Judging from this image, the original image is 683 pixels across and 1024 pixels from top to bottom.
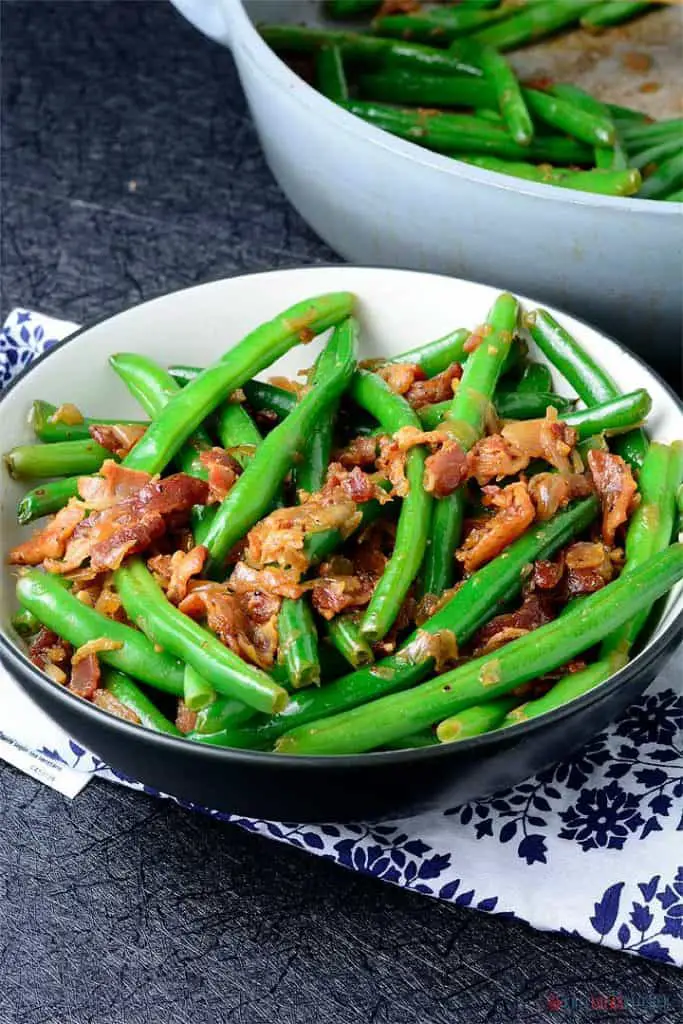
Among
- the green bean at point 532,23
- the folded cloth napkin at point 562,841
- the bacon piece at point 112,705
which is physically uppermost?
the green bean at point 532,23

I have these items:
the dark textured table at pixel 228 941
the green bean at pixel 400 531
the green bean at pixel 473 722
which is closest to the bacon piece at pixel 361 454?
the green bean at pixel 400 531

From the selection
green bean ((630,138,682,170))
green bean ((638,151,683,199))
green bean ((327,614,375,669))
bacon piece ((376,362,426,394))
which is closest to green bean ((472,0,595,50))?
green bean ((630,138,682,170))

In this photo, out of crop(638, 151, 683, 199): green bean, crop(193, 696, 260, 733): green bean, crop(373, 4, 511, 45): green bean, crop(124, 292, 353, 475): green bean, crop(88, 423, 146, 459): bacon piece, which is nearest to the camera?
crop(193, 696, 260, 733): green bean

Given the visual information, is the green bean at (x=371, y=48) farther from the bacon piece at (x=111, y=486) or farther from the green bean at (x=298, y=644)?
the green bean at (x=298, y=644)

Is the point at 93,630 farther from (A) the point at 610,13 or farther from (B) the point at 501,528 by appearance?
(A) the point at 610,13

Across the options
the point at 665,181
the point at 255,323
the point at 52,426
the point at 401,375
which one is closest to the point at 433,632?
the point at 401,375

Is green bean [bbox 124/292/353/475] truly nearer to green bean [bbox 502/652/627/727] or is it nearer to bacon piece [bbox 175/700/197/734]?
bacon piece [bbox 175/700/197/734]

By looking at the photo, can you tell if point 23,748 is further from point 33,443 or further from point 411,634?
point 411,634
